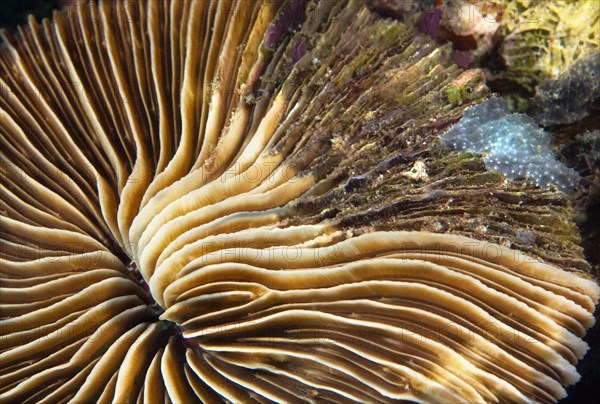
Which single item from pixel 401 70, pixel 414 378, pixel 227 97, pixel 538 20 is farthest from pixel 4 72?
pixel 538 20

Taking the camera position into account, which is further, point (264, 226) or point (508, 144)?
point (508, 144)

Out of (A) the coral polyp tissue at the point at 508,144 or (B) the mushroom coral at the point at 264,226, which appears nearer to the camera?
(B) the mushroom coral at the point at 264,226

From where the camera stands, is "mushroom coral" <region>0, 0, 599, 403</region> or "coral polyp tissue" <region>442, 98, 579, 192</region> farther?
"coral polyp tissue" <region>442, 98, 579, 192</region>

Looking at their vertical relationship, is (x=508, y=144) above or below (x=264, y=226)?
above

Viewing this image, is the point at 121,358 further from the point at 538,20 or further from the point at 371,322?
the point at 538,20
